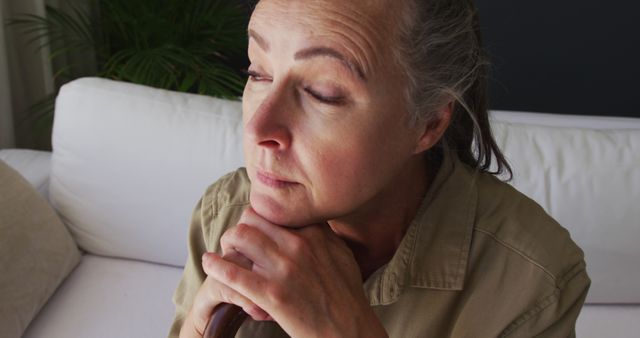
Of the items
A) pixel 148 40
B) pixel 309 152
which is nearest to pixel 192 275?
pixel 309 152

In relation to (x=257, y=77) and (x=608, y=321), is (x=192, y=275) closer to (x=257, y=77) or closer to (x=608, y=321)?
(x=257, y=77)

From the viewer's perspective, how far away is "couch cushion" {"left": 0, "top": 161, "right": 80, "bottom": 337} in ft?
5.11

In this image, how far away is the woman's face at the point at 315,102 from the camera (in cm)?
81

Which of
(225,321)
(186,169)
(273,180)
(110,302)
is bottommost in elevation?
(110,302)

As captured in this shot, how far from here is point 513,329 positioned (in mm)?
1030

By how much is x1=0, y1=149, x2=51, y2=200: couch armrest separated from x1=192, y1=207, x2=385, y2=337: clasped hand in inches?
48.6

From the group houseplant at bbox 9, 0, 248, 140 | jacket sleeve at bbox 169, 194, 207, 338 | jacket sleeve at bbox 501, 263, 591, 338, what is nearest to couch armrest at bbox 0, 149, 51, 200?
houseplant at bbox 9, 0, 248, 140

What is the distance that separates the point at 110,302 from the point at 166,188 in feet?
1.07

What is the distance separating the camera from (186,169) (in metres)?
1.72

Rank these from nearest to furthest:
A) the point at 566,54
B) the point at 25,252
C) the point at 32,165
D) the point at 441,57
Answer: the point at 441,57, the point at 25,252, the point at 32,165, the point at 566,54

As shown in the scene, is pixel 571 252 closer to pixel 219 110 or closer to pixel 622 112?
pixel 219 110

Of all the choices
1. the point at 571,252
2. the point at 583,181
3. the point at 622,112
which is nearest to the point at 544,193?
the point at 583,181

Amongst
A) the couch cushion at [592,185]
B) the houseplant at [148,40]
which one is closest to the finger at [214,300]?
the couch cushion at [592,185]

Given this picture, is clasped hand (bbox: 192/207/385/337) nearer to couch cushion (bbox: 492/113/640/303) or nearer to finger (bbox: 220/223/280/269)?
finger (bbox: 220/223/280/269)
